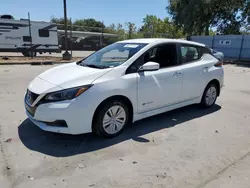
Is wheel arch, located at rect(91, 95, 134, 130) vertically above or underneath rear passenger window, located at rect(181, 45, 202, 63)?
underneath

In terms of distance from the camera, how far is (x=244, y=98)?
6.74 meters

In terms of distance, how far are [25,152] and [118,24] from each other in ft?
100

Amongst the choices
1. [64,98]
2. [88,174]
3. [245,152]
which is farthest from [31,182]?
[245,152]

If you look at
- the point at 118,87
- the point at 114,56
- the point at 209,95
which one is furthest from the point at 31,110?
the point at 209,95

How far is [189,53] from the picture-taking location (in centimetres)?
498

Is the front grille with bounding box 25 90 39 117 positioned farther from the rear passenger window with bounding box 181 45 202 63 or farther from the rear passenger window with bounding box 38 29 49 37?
the rear passenger window with bounding box 38 29 49 37

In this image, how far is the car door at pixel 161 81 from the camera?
404 cm

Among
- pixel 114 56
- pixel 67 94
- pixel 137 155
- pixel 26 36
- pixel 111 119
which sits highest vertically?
pixel 26 36

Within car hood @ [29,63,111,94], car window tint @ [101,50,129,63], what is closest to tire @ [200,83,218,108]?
car window tint @ [101,50,129,63]

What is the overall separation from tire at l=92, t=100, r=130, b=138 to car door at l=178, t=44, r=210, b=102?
1.53 metres

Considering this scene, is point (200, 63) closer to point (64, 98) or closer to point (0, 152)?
point (64, 98)

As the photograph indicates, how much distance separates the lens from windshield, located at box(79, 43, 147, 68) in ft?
13.3

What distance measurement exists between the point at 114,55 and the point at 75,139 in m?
1.71

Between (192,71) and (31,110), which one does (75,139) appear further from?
(192,71)
